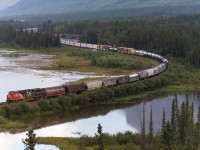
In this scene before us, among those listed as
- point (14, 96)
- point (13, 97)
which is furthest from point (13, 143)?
point (14, 96)

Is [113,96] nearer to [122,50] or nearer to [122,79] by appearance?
[122,79]

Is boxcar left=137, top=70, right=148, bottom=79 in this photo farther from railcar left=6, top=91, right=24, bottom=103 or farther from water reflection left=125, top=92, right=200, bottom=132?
railcar left=6, top=91, right=24, bottom=103

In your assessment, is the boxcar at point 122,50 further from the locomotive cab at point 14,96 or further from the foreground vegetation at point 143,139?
the foreground vegetation at point 143,139

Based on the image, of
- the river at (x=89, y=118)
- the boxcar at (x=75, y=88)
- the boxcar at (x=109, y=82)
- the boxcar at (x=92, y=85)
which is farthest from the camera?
the boxcar at (x=109, y=82)

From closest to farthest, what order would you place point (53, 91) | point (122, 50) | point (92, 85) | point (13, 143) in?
point (13, 143), point (53, 91), point (92, 85), point (122, 50)

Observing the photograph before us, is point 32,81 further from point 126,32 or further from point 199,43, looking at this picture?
point 126,32

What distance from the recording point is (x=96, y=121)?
7712 cm

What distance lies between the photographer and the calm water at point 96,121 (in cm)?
6719

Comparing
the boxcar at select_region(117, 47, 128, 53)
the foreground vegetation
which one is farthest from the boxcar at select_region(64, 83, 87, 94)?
the boxcar at select_region(117, 47, 128, 53)

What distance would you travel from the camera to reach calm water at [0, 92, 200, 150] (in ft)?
220

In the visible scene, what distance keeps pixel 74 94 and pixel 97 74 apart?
128 feet

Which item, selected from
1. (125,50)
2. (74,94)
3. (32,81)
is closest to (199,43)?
(125,50)

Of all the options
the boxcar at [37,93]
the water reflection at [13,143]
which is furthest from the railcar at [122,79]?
the water reflection at [13,143]

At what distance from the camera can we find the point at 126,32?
190 m
